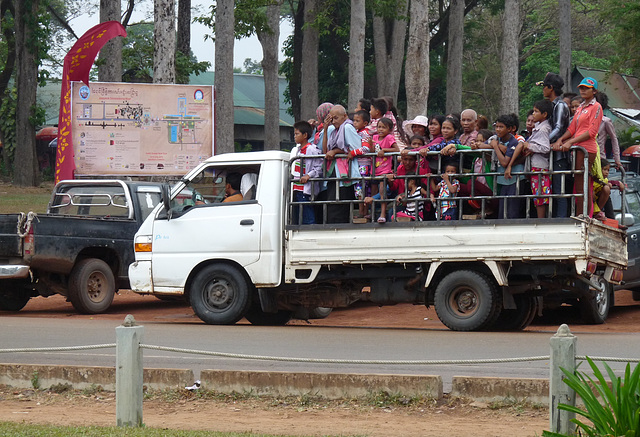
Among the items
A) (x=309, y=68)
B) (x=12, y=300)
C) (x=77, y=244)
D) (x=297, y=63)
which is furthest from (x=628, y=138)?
(x=12, y=300)

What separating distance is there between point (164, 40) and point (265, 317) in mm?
9696

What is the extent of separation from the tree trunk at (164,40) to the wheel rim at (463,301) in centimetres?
1167

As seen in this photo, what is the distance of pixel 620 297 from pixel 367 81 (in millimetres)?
24184

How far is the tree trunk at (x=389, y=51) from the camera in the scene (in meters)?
35.3

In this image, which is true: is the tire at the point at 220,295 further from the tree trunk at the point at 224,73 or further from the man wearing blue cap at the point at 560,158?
the tree trunk at the point at 224,73

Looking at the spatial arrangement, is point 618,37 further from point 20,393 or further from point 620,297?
point 20,393

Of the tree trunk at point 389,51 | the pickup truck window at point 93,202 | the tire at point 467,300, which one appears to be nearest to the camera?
the tire at point 467,300

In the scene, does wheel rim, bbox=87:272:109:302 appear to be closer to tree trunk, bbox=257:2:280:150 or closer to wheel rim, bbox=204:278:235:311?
wheel rim, bbox=204:278:235:311

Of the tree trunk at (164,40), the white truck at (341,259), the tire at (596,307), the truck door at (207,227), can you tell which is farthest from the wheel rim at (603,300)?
the tree trunk at (164,40)

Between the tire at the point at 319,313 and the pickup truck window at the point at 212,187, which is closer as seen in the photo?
the pickup truck window at the point at 212,187

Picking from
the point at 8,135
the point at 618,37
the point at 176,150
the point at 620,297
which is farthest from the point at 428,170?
the point at 8,135

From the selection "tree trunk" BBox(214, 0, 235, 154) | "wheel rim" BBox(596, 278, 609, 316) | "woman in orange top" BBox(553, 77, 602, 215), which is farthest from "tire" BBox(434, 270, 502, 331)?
"tree trunk" BBox(214, 0, 235, 154)

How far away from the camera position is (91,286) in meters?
15.5

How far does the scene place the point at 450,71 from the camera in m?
35.3
